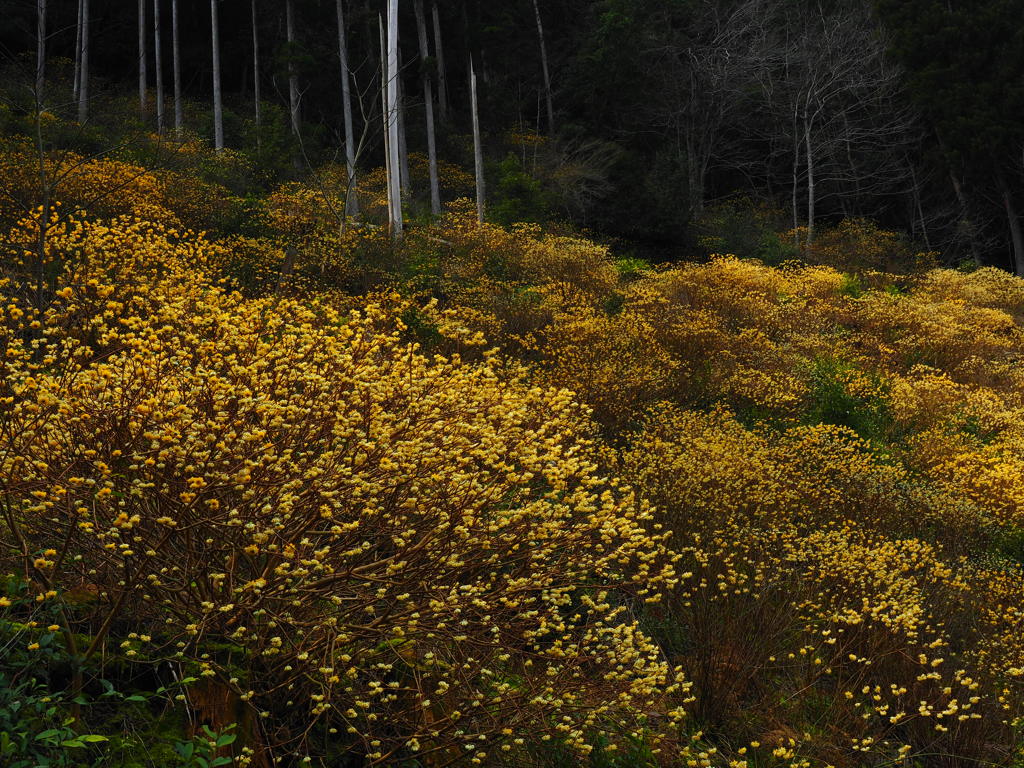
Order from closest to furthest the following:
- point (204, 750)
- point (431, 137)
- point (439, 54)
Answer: point (204, 750) → point (431, 137) → point (439, 54)

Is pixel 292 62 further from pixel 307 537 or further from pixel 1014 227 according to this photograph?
pixel 1014 227

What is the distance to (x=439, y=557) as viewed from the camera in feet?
8.28

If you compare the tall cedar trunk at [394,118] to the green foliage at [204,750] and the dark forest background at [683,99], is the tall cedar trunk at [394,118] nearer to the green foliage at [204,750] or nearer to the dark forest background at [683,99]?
the dark forest background at [683,99]

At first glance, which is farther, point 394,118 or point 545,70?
point 545,70

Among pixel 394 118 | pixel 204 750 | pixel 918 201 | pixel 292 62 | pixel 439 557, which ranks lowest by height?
pixel 204 750

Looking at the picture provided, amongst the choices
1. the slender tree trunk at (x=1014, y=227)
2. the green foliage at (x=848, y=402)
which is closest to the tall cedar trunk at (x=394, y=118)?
the green foliage at (x=848, y=402)

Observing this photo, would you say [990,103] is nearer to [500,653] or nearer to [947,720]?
[947,720]

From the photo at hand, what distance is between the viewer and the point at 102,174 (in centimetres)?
905

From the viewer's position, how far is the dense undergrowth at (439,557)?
91.9 inches

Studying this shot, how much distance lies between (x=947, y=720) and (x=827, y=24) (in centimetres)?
2503

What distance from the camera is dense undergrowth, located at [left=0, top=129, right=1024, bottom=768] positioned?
233 centimetres

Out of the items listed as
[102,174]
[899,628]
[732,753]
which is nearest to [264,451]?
[732,753]

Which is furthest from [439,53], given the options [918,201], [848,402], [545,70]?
[848,402]

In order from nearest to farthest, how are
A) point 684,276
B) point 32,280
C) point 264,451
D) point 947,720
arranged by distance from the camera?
point 264,451 → point 947,720 → point 32,280 → point 684,276
